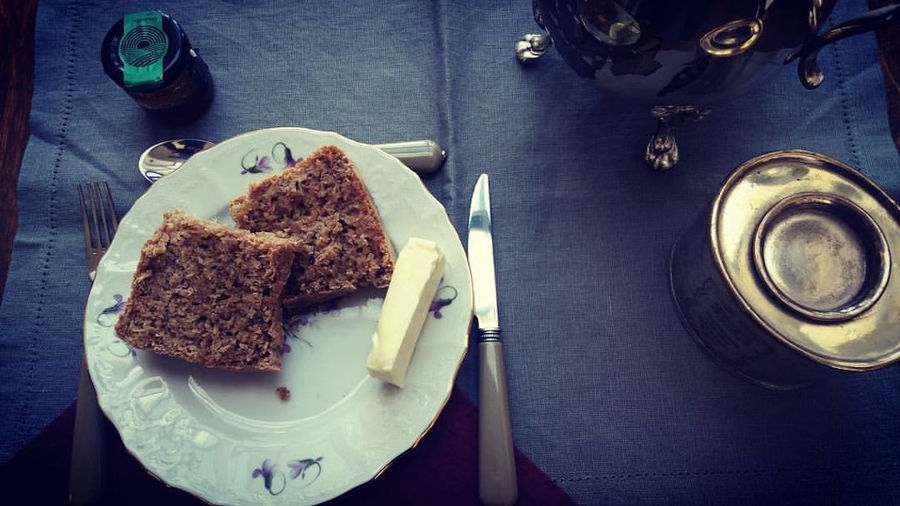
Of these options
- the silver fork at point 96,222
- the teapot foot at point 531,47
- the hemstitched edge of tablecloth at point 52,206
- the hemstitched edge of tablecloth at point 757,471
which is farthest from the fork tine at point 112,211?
the hemstitched edge of tablecloth at point 757,471

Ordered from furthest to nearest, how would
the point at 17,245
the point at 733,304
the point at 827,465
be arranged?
the point at 17,245 → the point at 827,465 → the point at 733,304

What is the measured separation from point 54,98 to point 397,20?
25.9 inches

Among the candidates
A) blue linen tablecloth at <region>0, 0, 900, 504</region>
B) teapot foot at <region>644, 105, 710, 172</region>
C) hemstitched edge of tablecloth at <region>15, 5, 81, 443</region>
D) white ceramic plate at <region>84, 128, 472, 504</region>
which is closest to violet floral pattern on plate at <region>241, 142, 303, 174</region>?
white ceramic plate at <region>84, 128, 472, 504</region>

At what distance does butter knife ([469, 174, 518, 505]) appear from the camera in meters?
0.81

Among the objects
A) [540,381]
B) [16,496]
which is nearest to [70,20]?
[16,496]

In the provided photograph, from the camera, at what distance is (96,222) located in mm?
934

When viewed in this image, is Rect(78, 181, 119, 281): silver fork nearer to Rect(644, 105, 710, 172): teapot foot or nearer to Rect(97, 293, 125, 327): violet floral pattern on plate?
Rect(97, 293, 125, 327): violet floral pattern on plate

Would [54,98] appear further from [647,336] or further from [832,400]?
[832,400]

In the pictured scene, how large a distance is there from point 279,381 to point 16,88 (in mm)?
766

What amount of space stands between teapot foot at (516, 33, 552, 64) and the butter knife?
1.10 ft

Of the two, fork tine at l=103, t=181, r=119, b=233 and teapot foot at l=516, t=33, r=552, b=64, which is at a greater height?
teapot foot at l=516, t=33, r=552, b=64

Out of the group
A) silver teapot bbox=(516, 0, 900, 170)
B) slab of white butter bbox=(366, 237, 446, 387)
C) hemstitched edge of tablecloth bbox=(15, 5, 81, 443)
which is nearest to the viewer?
silver teapot bbox=(516, 0, 900, 170)

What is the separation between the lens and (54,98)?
997mm

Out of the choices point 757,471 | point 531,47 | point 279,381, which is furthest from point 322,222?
point 757,471
